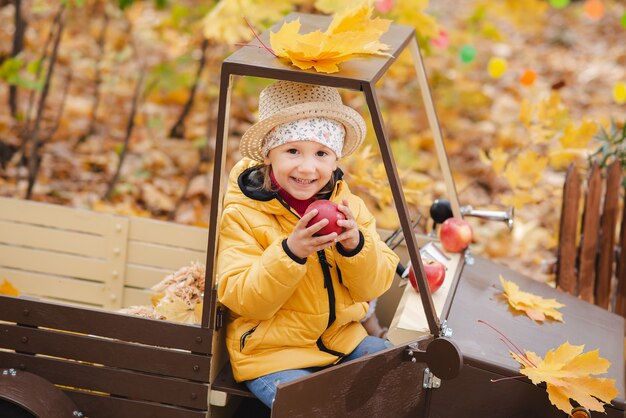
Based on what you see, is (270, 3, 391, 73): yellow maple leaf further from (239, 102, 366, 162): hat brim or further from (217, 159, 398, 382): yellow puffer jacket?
(217, 159, 398, 382): yellow puffer jacket

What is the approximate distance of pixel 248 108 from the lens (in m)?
5.78

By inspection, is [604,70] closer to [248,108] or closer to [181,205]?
[248,108]

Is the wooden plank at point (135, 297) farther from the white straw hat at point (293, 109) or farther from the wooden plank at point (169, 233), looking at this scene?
the white straw hat at point (293, 109)

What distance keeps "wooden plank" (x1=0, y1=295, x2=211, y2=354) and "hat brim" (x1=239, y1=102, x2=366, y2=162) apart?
53cm

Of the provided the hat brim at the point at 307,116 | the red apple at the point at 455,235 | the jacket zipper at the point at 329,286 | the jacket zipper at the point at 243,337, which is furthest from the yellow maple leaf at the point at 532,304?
the jacket zipper at the point at 243,337

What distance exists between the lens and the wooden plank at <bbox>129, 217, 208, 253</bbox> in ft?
9.25

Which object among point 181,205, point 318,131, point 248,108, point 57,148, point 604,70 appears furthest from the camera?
point 604,70

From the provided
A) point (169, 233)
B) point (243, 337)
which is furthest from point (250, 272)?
point (169, 233)

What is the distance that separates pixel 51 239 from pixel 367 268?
153 cm

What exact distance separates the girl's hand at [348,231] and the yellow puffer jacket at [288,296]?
0.14 feet

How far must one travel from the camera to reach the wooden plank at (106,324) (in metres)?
2.02

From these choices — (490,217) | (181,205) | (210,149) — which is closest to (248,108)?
(210,149)

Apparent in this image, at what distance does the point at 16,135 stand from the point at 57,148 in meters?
0.27

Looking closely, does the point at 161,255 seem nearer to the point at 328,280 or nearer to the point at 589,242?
the point at 328,280
